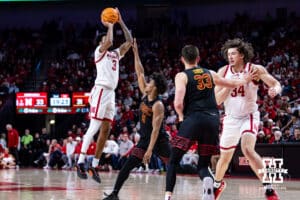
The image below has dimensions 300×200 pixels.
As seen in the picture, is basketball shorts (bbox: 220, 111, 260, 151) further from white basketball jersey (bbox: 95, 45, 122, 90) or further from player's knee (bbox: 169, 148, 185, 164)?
white basketball jersey (bbox: 95, 45, 122, 90)

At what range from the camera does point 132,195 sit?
32.4 feet

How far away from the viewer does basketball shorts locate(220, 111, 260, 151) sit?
Answer: 820cm

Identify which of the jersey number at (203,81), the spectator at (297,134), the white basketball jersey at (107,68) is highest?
the white basketball jersey at (107,68)

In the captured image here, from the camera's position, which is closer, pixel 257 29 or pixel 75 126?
pixel 75 126

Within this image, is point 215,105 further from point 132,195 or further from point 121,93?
point 121,93

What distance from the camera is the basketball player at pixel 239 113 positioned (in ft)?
26.5

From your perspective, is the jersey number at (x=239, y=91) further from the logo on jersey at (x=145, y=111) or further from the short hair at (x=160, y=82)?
the logo on jersey at (x=145, y=111)

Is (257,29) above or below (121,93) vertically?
above

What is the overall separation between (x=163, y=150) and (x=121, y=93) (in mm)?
16218

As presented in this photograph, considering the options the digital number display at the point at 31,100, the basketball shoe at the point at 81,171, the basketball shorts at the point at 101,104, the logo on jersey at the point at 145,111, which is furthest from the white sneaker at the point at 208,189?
the digital number display at the point at 31,100

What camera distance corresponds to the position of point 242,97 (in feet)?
27.1

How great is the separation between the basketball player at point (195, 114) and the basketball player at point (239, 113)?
2.22 feet

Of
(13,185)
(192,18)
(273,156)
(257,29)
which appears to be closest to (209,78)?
(13,185)

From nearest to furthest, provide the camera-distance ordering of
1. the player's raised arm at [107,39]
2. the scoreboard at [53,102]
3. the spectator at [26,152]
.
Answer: the player's raised arm at [107,39]
the spectator at [26,152]
the scoreboard at [53,102]
